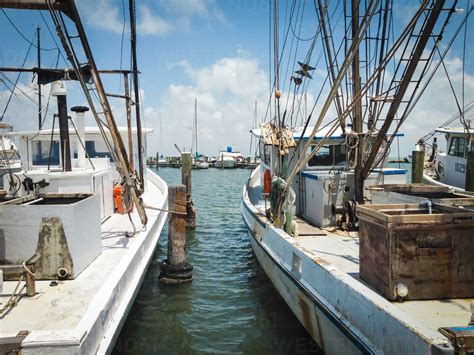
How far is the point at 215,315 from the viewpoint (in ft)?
26.8

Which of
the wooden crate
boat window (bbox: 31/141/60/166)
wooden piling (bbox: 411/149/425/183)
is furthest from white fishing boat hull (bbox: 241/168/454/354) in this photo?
wooden piling (bbox: 411/149/425/183)

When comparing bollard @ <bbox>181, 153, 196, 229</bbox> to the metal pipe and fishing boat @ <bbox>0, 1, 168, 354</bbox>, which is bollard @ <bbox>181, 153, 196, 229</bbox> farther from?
the metal pipe

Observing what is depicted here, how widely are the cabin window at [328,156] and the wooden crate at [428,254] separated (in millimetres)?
5618

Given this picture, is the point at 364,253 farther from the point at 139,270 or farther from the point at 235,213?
the point at 235,213

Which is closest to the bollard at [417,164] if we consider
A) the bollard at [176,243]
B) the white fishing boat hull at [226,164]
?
the bollard at [176,243]

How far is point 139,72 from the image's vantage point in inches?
471

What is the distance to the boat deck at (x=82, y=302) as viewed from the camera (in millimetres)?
4086

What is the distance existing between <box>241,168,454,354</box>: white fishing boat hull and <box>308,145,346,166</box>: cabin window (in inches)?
101

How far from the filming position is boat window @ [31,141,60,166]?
1300 centimetres

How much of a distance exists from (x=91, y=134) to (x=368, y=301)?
1087 cm

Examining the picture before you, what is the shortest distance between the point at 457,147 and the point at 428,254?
49.2 ft

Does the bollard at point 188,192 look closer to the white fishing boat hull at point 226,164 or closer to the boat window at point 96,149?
the boat window at point 96,149

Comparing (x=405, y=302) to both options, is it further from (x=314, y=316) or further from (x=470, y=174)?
(x=470, y=174)

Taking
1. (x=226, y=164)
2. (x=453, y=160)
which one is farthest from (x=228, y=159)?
(x=453, y=160)
